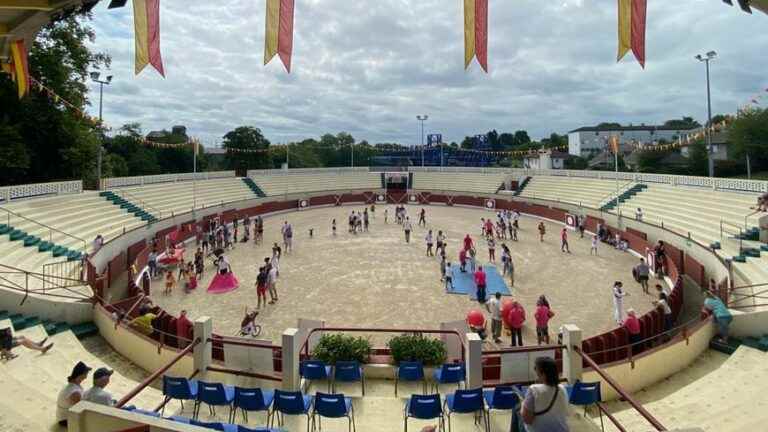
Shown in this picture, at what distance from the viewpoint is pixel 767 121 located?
170 ft

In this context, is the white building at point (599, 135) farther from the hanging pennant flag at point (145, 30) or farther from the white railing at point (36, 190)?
the hanging pennant flag at point (145, 30)

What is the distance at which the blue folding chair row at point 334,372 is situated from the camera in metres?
8.67

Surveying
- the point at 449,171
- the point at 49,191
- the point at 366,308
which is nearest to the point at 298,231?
the point at 49,191

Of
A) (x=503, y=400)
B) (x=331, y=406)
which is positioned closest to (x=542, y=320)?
(x=503, y=400)

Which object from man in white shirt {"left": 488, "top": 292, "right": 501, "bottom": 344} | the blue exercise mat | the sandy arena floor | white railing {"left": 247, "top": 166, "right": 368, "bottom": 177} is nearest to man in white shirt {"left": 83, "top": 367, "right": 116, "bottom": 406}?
the sandy arena floor

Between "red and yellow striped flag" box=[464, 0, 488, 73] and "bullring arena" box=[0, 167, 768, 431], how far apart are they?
7513 millimetres

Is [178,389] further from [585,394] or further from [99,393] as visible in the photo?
[585,394]

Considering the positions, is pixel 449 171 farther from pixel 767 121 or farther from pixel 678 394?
pixel 678 394

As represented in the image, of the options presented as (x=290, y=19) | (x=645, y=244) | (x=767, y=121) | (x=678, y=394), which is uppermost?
(x=767, y=121)

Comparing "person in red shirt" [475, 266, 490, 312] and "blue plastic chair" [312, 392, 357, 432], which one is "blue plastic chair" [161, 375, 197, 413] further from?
"person in red shirt" [475, 266, 490, 312]

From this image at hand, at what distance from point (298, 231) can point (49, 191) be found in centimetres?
1511

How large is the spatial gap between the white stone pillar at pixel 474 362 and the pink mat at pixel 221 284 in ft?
40.0

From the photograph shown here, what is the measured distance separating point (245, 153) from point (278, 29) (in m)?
68.3

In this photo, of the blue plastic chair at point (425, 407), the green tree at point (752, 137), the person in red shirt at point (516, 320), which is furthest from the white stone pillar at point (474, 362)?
the green tree at point (752, 137)
